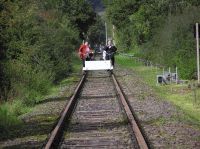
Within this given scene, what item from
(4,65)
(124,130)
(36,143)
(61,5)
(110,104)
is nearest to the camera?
(36,143)

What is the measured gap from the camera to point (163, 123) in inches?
596

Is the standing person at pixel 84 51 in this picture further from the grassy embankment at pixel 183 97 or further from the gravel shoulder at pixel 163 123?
the gravel shoulder at pixel 163 123

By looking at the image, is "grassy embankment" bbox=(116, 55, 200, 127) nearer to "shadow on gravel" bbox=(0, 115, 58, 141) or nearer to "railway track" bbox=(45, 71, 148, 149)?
"railway track" bbox=(45, 71, 148, 149)

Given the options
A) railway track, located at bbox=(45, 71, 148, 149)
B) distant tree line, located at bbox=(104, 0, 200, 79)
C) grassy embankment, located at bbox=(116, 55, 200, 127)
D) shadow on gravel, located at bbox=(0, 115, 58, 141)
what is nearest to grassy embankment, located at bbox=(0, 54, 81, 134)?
shadow on gravel, located at bbox=(0, 115, 58, 141)

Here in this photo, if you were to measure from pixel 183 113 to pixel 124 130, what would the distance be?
3.93m

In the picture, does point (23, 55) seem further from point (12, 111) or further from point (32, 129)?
point (32, 129)

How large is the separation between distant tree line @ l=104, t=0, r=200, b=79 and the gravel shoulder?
991 centimetres

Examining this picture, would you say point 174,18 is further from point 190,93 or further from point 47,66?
point 190,93

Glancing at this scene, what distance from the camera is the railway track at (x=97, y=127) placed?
12.2 m

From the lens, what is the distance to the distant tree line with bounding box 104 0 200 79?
1361 inches

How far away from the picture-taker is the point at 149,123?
1523 cm

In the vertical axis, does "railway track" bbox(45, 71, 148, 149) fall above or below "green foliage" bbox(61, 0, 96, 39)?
below

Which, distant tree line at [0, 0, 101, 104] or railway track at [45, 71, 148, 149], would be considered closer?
railway track at [45, 71, 148, 149]

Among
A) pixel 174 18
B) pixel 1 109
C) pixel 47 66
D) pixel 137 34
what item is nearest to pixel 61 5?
pixel 137 34
